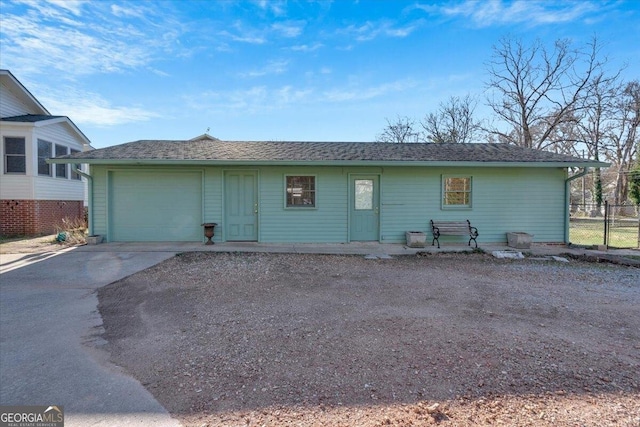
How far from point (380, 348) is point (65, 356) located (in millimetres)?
3043

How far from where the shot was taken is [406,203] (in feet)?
33.1

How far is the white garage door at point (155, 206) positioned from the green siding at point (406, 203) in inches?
13.3

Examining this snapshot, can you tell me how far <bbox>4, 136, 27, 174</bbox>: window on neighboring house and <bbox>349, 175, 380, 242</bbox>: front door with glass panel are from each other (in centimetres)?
1225

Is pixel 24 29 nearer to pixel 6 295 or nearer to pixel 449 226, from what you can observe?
pixel 6 295

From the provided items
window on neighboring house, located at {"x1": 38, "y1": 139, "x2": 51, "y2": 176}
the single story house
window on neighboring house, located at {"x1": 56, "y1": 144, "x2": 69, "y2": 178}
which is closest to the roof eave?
the single story house

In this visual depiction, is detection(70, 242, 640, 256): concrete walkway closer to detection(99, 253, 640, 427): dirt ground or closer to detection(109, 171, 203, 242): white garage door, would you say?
detection(109, 171, 203, 242): white garage door

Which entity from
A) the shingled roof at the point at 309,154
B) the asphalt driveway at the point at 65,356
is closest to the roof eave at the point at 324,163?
the shingled roof at the point at 309,154

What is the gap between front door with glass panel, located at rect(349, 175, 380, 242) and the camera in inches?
397

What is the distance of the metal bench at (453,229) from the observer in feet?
32.1

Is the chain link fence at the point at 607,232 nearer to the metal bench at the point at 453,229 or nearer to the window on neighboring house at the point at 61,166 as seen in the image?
the metal bench at the point at 453,229

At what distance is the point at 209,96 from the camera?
16.0 meters

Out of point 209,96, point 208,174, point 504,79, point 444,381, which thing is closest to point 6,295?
point 208,174

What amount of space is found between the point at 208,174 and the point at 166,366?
773 centimetres

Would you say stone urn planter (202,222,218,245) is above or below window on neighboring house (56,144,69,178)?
below
